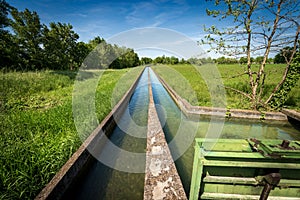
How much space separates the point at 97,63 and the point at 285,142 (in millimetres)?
40658

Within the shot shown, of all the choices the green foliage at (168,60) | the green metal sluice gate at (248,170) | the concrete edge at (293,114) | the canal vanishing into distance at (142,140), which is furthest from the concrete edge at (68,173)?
the green foliage at (168,60)

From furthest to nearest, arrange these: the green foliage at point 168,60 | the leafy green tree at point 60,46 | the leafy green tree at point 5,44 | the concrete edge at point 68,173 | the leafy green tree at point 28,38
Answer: the green foliage at point 168,60 → the leafy green tree at point 60,46 → the leafy green tree at point 28,38 → the leafy green tree at point 5,44 → the concrete edge at point 68,173

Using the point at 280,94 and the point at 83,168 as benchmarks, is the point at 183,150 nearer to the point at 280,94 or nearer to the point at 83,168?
the point at 83,168

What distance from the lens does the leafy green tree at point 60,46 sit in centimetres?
2512

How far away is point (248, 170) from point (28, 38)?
30868 millimetres

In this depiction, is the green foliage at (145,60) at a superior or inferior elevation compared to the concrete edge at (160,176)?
superior

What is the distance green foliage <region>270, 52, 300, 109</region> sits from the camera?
553 centimetres

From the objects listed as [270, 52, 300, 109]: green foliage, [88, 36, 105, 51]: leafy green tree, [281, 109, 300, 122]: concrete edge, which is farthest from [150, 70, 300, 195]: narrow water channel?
[88, 36, 105, 51]: leafy green tree

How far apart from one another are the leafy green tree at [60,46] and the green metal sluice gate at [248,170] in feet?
99.0

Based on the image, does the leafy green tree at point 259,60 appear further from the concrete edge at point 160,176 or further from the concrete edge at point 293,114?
the concrete edge at point 160,176

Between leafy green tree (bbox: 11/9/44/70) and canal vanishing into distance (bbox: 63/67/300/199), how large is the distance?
23.1m

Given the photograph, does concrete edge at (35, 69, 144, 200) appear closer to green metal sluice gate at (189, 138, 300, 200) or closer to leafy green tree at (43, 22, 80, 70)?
green metal sluice gate at (189, 138, 300, 200)

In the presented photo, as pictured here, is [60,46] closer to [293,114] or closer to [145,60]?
[293,114]

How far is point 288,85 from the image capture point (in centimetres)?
579
